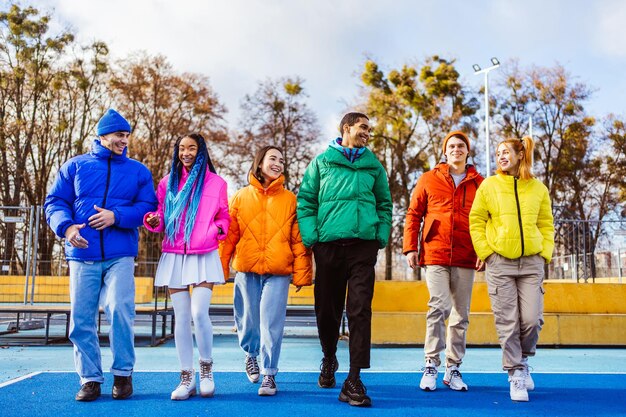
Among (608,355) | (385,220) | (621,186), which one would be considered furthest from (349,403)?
(621,186)

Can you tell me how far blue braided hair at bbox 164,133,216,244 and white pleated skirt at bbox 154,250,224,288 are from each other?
0.48 ft

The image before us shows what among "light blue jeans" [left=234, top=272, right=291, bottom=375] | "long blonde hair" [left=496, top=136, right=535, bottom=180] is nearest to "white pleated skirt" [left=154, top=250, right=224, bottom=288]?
"light blue jeans" [left=234, top=272, right=291, bottom=375]

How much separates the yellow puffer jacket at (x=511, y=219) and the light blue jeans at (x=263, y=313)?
5.28 feet

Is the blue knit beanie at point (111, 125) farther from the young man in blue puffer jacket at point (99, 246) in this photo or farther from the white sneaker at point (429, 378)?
the white sneaker at point (429, 378)

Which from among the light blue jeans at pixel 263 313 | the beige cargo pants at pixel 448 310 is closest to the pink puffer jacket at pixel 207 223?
the light blue jeans at pixel 263 313

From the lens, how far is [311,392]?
14.4ft

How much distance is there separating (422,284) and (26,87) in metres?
24.9

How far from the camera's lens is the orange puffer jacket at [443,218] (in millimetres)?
4746

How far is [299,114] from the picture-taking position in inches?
1134

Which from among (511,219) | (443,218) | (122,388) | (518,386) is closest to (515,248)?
(511,219)

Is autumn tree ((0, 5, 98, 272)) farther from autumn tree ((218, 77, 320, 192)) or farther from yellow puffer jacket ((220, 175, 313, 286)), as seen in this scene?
yellow puffer jacket ((220, 175, 313, 286))

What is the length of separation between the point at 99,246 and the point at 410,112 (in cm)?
2630

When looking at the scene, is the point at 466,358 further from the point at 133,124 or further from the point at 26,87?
the point at 26,87

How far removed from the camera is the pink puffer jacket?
4.30 m
